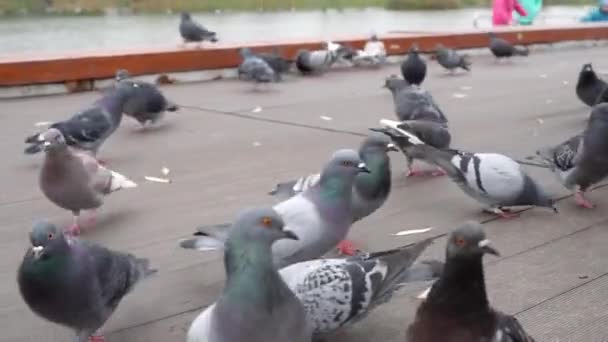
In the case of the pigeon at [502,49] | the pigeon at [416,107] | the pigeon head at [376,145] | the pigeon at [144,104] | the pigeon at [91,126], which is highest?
the pigeon head at [376,145]

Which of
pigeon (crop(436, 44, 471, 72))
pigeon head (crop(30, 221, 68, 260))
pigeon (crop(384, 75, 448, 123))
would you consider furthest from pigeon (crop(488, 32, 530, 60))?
pigeon head (crop(30, 221, 68, 260))

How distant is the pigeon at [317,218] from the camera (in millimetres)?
2971

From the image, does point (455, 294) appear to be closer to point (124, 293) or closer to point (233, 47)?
point (124, 293)

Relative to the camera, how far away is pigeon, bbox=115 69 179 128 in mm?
6426

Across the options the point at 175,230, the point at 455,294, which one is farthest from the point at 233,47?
the point at 455,294

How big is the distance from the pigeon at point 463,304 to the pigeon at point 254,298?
0.40 meters

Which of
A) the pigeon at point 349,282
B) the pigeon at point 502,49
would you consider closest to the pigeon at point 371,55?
Answer: the pigeon at point 502,49

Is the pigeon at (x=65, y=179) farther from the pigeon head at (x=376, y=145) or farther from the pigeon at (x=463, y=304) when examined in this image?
the pigeon at (x=463, y=304)

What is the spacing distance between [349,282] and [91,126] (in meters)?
3.35

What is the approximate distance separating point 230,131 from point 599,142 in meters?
3.25

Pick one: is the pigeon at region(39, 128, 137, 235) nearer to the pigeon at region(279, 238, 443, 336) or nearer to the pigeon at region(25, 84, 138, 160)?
the pigeon at region(25, 84, 138, 160)

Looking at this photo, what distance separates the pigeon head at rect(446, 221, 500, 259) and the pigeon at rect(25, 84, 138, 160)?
138 inches

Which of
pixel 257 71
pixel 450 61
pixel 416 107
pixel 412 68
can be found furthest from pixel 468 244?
pixel 450 61

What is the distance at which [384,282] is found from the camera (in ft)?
8.60
